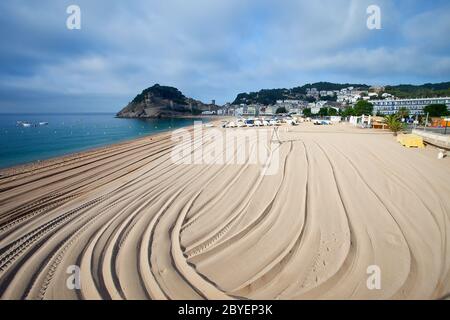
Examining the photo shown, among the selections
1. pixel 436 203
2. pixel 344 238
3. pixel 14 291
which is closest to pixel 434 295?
pixel 344 238

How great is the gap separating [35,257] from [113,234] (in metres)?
1.25

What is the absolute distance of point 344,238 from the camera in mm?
4352

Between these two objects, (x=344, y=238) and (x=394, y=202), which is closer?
(x=344, y=238)

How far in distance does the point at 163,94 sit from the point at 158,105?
15739 millimetres

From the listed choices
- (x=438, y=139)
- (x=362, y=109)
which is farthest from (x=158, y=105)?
(x=438, y=139)

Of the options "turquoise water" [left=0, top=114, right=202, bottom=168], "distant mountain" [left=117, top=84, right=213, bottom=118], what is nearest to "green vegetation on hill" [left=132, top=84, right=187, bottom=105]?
"distant mountain" [left=117, top=84, right=213, bottom=118]

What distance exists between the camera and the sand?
3240 millimetres

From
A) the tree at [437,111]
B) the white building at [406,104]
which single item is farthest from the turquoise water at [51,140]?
the white building at [406,104]

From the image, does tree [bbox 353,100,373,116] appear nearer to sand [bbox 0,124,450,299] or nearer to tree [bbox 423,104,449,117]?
tree [bbox 423,104,449,117]

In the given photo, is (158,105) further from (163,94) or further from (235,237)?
(235,237)

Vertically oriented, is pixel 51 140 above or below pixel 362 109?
below

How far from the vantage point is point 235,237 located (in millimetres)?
4457
